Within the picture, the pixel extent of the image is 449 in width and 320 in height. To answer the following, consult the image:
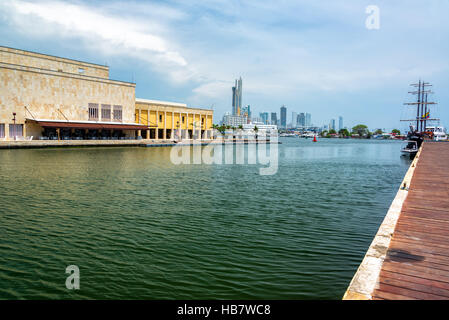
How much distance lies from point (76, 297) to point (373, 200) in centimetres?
1549

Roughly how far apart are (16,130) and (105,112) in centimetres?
1926

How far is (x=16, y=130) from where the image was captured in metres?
60.6

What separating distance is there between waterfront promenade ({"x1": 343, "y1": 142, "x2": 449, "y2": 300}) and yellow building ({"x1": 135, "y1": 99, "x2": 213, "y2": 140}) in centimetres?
7925

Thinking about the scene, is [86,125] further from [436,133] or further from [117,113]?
[436,133]

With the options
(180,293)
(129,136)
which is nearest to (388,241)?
(180,293)

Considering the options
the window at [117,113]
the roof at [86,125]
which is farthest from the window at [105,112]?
the roof at [86,125]

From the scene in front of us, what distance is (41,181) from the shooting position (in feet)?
72.1

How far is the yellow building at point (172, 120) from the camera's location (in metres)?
87.0

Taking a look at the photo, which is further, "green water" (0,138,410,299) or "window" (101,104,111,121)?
"window" (101,104,111,121)

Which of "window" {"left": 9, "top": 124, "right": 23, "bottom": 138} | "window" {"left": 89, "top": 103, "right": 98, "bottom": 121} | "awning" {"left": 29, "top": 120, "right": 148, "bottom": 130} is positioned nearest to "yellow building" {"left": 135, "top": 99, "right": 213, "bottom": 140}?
"awning" {"left": 29, "top": 120, "right": 148, "bottom": 130}

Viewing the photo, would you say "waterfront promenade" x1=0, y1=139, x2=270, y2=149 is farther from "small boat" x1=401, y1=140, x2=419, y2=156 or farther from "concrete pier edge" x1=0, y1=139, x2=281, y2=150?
"small boat" x1=401, y1=140, x2=419, y2=156

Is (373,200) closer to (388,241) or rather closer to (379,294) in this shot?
(388,241)

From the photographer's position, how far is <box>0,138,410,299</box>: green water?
7.57 metres

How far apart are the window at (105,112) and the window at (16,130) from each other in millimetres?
17297
